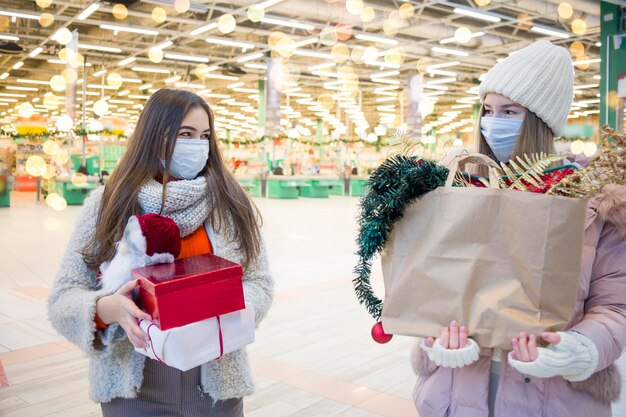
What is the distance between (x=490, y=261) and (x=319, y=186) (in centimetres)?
1854

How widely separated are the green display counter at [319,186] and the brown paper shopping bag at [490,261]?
1813 centimetres

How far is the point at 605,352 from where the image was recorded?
3.39 feet

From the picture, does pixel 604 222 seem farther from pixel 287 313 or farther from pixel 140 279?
pixel 287 313

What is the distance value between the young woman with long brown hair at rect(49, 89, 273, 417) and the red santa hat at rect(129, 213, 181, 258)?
0.19m

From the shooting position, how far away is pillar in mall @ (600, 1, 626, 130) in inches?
319

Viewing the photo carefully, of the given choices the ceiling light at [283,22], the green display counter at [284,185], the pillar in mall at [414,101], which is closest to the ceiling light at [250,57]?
the green display counter at [284,185]

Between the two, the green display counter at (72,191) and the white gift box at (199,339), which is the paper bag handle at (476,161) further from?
the green display counter at (72,191)

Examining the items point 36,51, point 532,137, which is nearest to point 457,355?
point 532,137

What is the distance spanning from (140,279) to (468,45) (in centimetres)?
1599

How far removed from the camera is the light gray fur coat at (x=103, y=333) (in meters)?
1.28

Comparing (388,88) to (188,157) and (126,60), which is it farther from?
(188,157)

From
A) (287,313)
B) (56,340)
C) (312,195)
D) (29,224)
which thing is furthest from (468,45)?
(56,340)

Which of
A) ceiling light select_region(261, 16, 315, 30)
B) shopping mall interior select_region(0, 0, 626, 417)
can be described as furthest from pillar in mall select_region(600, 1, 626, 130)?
ceiling light select_region(261, 16, 315, 30)

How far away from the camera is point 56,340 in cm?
383
